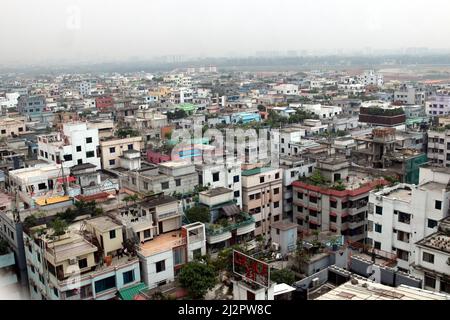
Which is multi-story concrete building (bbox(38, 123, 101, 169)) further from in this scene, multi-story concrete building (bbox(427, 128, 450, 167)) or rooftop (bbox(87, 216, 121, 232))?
multi-story concrete building (bbox(427, 128, 450, 167))

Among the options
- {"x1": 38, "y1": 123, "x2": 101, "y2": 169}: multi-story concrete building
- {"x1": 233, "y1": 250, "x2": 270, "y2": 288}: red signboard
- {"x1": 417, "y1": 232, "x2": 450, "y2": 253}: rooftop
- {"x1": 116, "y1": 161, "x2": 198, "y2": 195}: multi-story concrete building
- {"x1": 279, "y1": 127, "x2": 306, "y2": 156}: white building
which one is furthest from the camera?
{"x1": 279, "y1": 127, "x2": 306, "y2": 156}: white building

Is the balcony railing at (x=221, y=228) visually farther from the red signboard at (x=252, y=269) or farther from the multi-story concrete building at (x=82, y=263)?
the red signboard at (x=252, y=269)

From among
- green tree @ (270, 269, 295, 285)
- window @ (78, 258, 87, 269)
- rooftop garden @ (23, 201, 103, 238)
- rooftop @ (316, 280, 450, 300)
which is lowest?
green tree @ (270, 269, 295, 285)

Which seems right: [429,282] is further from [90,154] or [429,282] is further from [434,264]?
[90,154]

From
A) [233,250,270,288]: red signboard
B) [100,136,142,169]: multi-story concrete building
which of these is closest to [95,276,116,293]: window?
[233,250,270,288]: red signboard

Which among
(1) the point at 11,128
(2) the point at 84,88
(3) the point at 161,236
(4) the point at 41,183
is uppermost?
(2) the point at 84,88

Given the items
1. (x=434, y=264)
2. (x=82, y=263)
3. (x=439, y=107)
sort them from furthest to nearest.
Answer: (x=439, y=107) → (x=82, y=263) → (x=434, y=264)

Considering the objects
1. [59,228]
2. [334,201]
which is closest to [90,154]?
[59,228]
